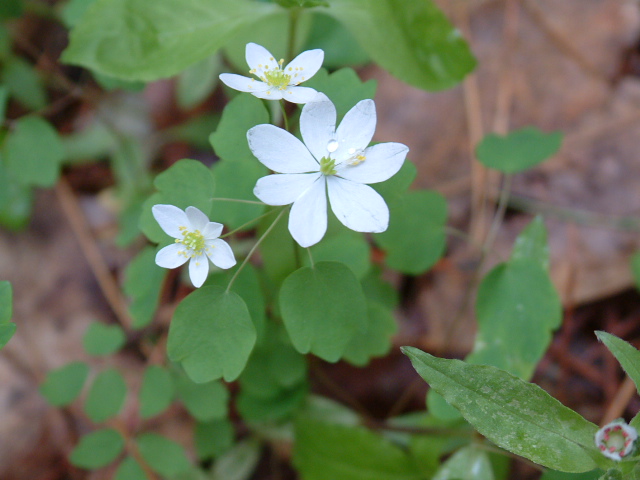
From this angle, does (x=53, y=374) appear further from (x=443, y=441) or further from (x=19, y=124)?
(x=443, y=441)

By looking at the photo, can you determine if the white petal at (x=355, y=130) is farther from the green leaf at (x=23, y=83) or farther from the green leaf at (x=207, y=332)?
the green leaf at (x=23, y=83)

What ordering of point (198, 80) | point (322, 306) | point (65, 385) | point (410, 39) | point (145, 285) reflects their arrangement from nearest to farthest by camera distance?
point (322, 306) < point (145, 285) < point (410, 39) < point (65, 385) < point (198, 80)

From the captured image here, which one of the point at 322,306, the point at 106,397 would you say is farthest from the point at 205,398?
the point at 322,306

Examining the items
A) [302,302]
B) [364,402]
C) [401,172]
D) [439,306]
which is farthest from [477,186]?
[302,302]

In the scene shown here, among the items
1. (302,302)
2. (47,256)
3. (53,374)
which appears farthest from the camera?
(47,256)

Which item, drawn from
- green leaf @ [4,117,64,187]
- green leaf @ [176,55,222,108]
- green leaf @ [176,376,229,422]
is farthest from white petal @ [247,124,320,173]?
green leaf @ [176,55,222,108]

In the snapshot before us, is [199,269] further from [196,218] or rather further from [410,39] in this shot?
[410,39]
